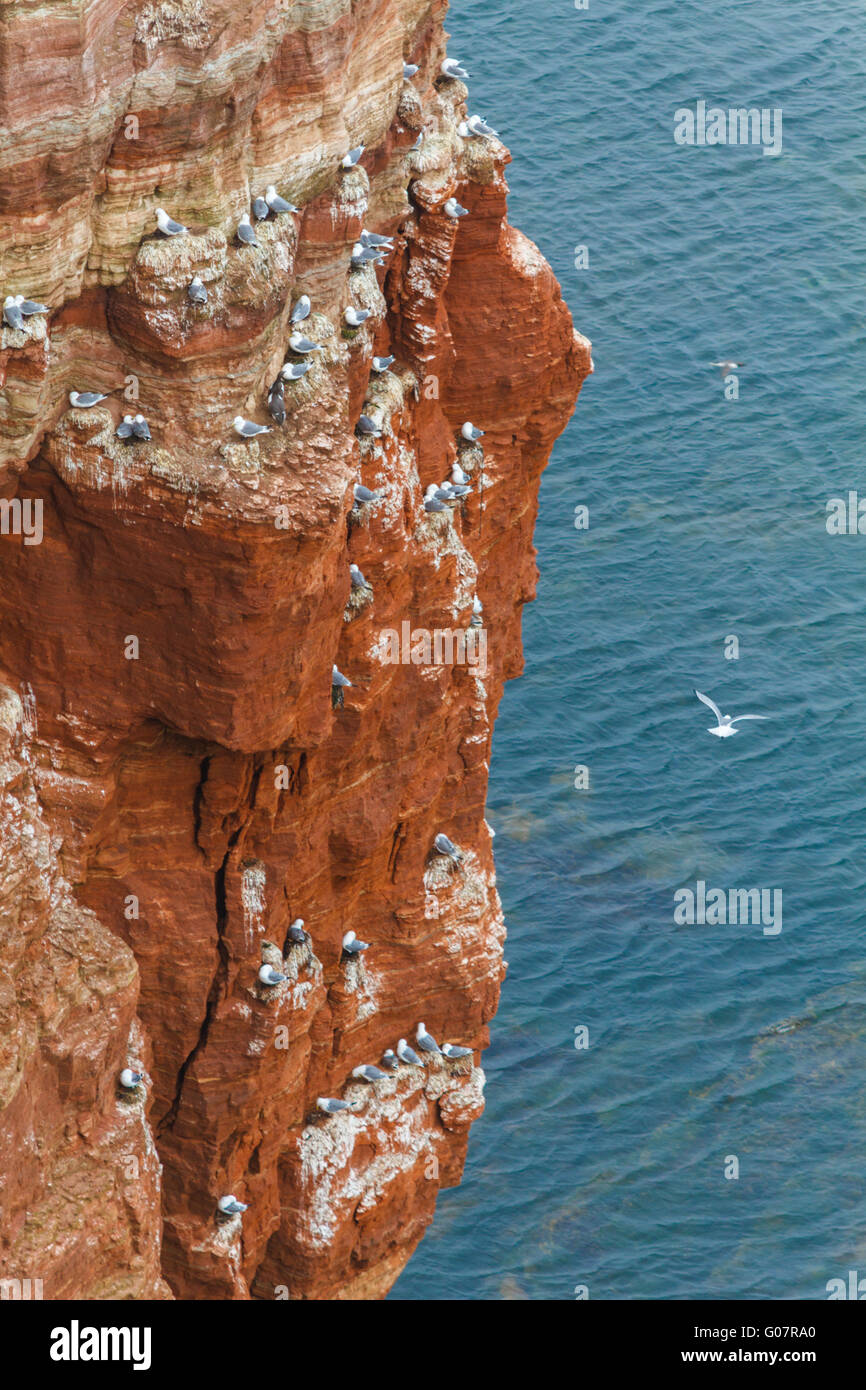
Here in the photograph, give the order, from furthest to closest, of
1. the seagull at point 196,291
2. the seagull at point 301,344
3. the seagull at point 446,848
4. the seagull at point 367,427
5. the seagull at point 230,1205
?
the seagull at point 446,848
the seagull at point 230,1205
the seagull at point 367,427
the seagull at point 301,344
the seagull at point 196,291

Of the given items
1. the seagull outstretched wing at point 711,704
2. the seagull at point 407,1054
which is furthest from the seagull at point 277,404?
the seagull outstretched wing at point 711,704

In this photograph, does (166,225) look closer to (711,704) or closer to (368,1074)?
(368,1074)

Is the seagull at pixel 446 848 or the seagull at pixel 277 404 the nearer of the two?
the seagull at pixel 277 404

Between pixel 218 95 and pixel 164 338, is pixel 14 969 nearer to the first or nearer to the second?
pixel 164 338

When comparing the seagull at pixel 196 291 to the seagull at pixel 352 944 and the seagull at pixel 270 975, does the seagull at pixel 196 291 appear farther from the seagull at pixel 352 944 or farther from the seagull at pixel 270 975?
the seagull at pixel 352 944

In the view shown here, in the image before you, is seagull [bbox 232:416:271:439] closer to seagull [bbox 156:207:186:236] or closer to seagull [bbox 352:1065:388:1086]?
seagull [bbox 156:207:186:236]

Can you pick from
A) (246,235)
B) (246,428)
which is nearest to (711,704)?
(246,428)
